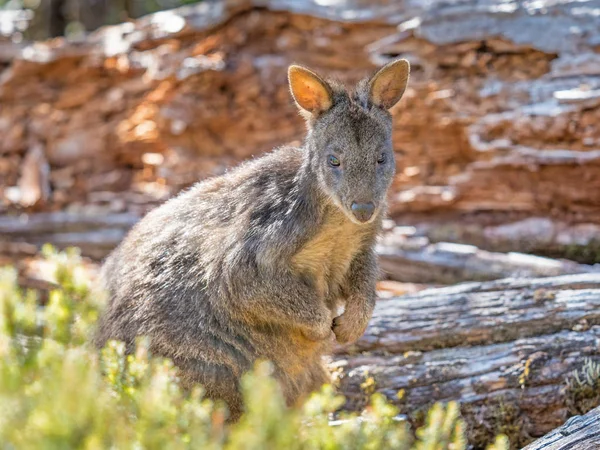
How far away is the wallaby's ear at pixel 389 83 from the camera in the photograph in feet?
15.8

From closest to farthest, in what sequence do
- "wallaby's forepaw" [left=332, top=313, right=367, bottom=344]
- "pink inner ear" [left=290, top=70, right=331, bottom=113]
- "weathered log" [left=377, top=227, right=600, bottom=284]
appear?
"pink inner ear" [left=290, top=70, right=331, bottom=113] < "wallaby's forepaw" [left=332, top=313, right=367, bottom=344] < "weathered log" [left=377, top=227, right=600, bottom=284]

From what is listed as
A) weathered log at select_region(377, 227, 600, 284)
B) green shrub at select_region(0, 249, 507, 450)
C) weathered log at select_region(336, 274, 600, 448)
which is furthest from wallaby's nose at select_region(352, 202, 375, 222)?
weathered log at select_region(377, 227, 600, 284)

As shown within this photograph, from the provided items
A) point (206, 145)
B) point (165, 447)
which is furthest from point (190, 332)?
point (206, 145)

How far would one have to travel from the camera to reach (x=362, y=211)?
4441 millimetres

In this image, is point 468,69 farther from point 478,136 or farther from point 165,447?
point 165,447

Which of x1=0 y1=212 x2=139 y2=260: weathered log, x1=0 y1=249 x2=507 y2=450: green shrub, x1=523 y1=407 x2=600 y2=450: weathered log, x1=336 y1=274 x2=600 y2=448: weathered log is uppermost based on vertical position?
x1=0 y1=249 x2=507 y2=450: green shrub

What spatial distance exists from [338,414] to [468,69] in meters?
4.40

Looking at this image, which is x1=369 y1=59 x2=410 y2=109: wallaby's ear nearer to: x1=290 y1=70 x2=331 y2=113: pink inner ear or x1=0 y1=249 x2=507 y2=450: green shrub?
x1=290 y1=70 x2=331 y2=113: pink inner ear

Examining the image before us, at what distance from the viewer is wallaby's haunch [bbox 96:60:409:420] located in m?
4.59

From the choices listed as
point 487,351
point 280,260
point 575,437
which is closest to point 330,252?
point 280,260

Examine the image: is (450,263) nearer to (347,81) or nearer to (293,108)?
(347,81)

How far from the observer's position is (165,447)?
2.43 m

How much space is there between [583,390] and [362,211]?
6.56 feet

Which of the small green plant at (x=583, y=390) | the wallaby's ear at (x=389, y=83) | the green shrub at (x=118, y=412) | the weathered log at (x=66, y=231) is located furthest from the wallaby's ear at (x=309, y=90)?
the weathered log at (x=66, y=231)
